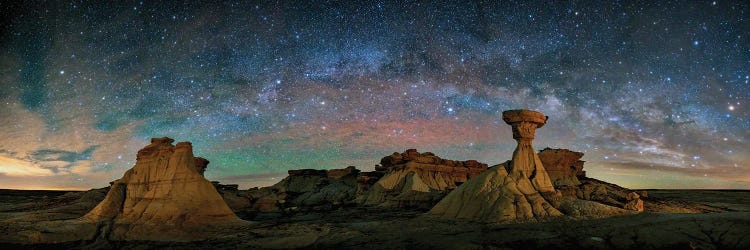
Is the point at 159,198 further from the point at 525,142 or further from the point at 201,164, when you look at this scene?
the point at 201,164

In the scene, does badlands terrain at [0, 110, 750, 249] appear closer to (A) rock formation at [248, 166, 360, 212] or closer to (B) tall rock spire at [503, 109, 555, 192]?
(B) tall rock spire at [503, 109, 555, 192]

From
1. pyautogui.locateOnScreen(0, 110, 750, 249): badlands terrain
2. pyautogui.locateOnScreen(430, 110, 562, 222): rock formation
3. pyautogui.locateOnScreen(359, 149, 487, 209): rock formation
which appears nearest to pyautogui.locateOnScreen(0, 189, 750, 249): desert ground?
pyautogui.locateOnScreen(0, 110, 750, 249): badlands terrain

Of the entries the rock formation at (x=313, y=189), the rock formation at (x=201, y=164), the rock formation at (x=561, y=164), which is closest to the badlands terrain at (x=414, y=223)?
the rock formation at (x=313, y=189)

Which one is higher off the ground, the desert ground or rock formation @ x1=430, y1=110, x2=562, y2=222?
rock formation @ x1=430, y1=110, x2=562, y2=222

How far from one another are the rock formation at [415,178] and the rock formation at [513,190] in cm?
1228

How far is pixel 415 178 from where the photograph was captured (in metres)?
42.7

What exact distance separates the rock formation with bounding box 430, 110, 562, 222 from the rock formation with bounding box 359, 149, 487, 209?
484 inches

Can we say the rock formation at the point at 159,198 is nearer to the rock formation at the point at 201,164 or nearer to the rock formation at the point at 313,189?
the rock formation at the point at 313,189

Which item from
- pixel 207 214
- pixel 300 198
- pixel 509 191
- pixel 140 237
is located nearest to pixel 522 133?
pixel 509 191

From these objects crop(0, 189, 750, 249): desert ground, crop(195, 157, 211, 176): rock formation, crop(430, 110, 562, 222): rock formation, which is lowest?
crop(0, 189, 750, 249): desert ground

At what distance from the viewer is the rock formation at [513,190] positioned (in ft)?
59.0

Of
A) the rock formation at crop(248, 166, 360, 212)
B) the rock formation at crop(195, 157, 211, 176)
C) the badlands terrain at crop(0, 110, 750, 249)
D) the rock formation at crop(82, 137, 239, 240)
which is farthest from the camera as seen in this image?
the rock formation at crop(248, 166, 360, 212)

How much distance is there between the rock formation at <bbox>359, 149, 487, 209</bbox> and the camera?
1373 inches

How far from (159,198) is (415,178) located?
1142 inches
